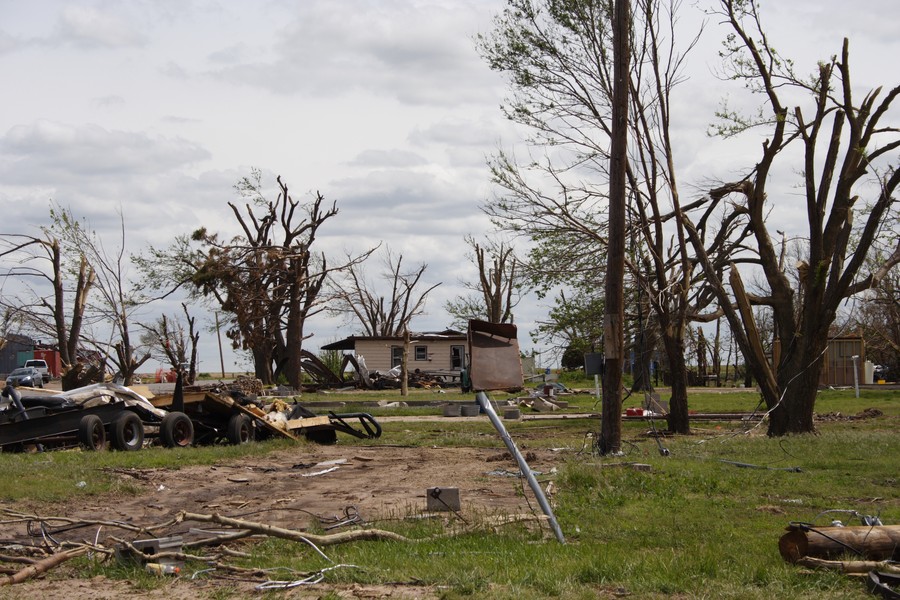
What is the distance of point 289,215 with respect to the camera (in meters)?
51.2

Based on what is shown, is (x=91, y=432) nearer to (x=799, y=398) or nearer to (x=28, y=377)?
(x=799, y=398)

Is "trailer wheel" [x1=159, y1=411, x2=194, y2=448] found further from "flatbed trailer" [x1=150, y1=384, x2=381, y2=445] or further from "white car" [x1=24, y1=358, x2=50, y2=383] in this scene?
"white car" [x1=24, y1=358, x2=50, y2=383]

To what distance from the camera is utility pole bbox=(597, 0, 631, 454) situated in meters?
15.2

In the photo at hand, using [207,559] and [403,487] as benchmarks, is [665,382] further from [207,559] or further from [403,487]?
[207,559]

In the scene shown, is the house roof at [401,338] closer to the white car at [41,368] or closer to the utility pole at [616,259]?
the white car at [41,368]

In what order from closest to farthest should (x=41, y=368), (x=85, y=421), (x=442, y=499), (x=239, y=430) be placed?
(x=442, y=499) < (x=85, y=421) < (x=239, y=430) < (x=41, y=368)

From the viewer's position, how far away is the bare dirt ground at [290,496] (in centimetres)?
682

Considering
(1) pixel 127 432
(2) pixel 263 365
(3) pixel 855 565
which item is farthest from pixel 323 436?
(2) pixel 263 365

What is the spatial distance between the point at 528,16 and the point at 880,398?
20.8 m

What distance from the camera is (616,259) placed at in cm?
1540

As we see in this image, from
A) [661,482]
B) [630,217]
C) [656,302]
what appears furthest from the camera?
[630,217]

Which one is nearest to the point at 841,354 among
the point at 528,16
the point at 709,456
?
the point at 528,16

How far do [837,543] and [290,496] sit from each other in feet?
20.9

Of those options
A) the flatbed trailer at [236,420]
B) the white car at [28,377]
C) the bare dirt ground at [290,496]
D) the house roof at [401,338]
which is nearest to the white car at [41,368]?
the white car at [28,377]
